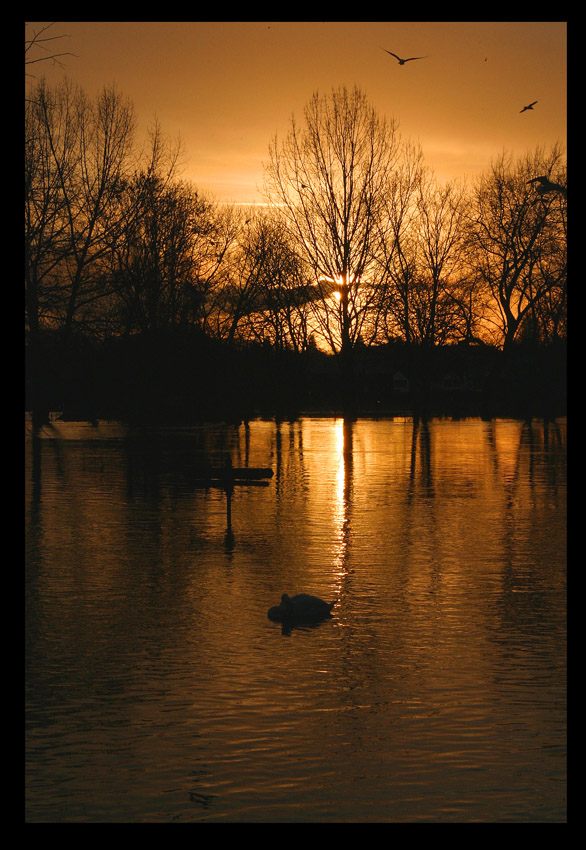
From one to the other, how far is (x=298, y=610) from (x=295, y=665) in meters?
1.39

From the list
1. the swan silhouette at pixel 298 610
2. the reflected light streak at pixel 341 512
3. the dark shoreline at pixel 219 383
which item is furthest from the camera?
the dark shoreline at pixel 219 383

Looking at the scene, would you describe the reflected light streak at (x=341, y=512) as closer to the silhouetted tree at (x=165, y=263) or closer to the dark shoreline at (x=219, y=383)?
the dark shoreline at (x=219, y=383)

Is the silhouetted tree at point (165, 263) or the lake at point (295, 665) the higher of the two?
the silhouetted tree at point (165, 263)

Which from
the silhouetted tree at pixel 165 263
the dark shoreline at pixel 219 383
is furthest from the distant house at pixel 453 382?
the silhouetted tree at pixel 165 263

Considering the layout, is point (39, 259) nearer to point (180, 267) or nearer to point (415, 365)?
point (180, 267)

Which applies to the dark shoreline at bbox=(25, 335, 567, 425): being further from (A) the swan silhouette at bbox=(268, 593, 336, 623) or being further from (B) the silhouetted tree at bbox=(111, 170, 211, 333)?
(A) the swan silhouette at bbox=(268, 593, 336, 623)

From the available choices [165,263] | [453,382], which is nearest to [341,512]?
[165,263]

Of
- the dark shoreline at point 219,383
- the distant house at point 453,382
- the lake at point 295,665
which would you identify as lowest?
the lake at point 295,665

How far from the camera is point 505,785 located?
555 centimetres

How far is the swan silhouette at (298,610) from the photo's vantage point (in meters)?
9.30

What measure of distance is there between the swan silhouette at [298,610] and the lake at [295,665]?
3.9 inches

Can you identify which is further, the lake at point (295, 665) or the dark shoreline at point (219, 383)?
the dark shoreline at point (219, 383)

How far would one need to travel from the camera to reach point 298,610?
30.5 feet

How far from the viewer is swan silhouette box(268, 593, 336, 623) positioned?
9305 millimetres
